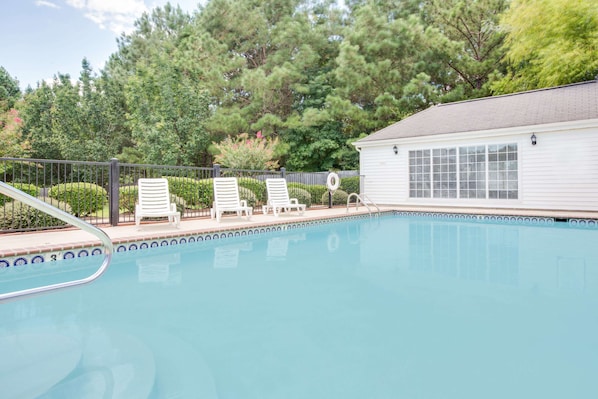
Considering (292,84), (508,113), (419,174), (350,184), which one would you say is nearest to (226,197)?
(350,184)

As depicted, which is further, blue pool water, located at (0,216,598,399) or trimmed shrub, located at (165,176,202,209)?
trimmed shrub, located at (165,176,202,209)

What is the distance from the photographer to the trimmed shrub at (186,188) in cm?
971

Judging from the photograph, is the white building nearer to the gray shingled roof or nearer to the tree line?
the gray shingled roof

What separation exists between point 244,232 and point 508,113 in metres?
9.72

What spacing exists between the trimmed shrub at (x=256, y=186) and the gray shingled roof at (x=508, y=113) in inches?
197

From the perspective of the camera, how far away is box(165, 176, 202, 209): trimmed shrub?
971cm

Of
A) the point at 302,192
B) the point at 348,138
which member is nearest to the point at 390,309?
the point at 302,192

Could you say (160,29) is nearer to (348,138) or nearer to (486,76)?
(348,138)

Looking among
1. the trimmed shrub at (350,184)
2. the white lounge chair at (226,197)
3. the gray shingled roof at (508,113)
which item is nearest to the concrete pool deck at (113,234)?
the white lounge chair at (226,197)

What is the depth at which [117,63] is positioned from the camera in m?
26.0

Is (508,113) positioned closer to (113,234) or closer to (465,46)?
(465,46)

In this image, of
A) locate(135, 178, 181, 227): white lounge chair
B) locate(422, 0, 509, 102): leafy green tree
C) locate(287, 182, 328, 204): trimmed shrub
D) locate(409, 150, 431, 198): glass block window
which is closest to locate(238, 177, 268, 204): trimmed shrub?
locate(287, 182, 328, 204): trimmed shrub

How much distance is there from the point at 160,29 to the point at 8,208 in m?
25.4

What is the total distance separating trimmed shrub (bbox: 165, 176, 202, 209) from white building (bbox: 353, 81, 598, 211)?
22.3ft
